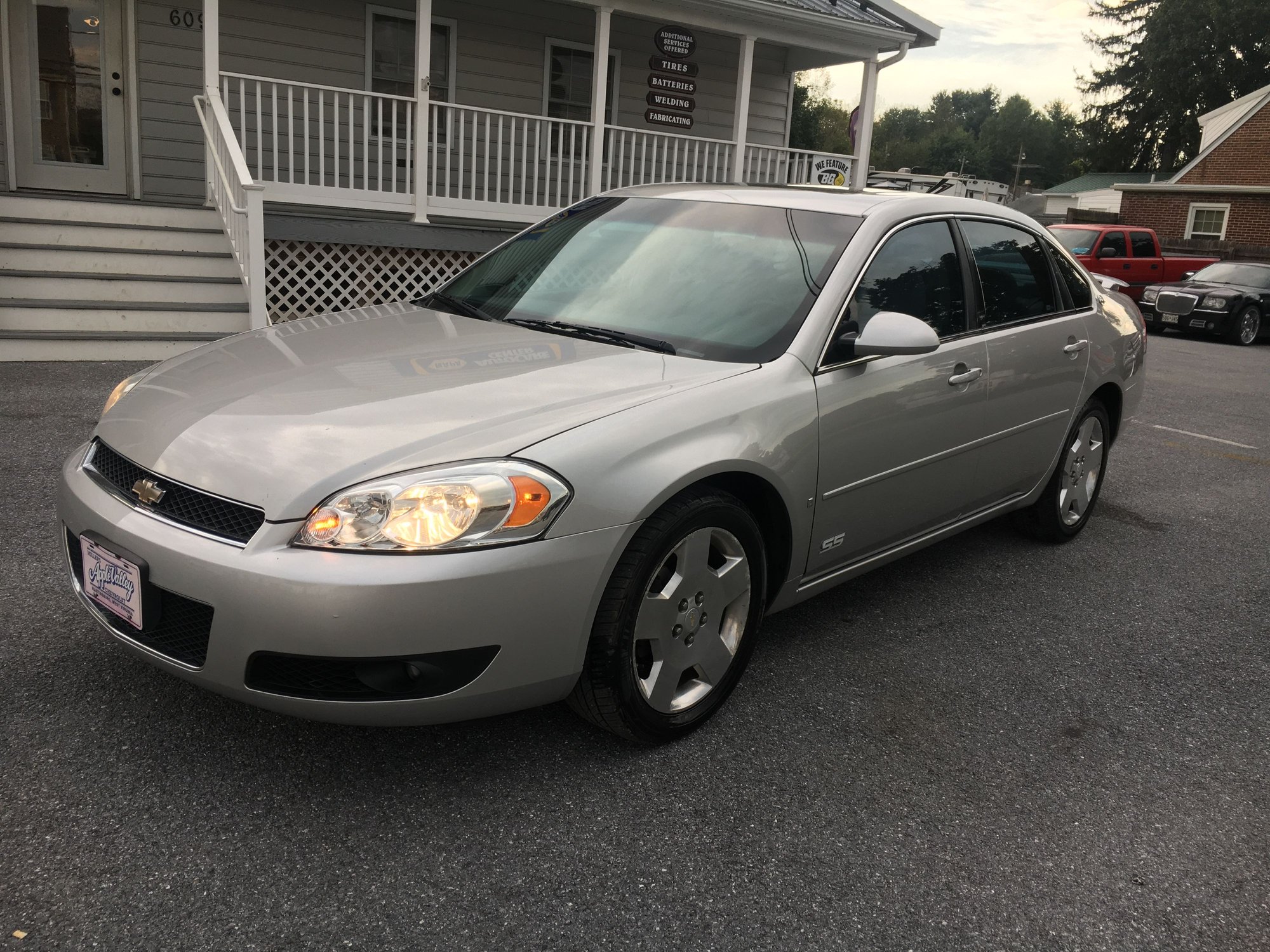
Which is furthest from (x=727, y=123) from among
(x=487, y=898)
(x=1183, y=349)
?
(x=487, y=898)

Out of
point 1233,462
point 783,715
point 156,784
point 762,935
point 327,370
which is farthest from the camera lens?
point 1233,462

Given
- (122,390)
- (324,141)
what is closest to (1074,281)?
(122,390)

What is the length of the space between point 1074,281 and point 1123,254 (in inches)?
654

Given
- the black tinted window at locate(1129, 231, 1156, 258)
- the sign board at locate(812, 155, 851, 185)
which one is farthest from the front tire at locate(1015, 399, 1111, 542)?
the black tinted window at locate(1129, 231, 1156, 258)

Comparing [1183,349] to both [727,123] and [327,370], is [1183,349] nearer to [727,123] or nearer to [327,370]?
[727,123]

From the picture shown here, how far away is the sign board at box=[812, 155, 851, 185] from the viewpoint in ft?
45.3

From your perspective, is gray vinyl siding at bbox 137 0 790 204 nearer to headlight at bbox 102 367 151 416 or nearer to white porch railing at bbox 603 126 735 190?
white porch railing at bbox 603 126 735 190

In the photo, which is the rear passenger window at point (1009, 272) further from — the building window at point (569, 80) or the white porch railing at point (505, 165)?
the building window at point (569, 80)

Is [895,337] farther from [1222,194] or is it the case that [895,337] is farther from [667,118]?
[1222,194]

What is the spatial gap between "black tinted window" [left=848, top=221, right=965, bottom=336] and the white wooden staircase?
648 centimetres

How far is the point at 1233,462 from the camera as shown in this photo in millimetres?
7340

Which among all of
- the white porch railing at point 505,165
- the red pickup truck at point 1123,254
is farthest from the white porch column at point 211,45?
the red pickup truck at point 1123,254

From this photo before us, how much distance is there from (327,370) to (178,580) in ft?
2.69

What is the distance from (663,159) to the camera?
12516 millimetres
